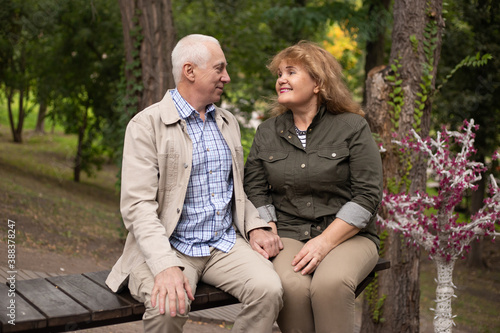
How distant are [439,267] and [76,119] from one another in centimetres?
1058

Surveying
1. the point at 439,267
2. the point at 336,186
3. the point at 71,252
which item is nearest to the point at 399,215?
the point at 439,267

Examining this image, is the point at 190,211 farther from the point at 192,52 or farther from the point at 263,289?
the point at 192,52

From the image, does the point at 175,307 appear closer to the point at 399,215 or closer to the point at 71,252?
the point at 399,215

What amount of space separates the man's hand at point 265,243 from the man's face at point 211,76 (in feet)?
2.63

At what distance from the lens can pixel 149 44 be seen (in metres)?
7.00

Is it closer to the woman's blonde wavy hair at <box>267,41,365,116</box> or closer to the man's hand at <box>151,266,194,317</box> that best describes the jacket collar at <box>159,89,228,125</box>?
the woman's blonde wavy hair at <box>267,41,365,116</box>

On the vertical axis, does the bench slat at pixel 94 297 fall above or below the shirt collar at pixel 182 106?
below

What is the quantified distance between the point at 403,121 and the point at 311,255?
→ 218 centimetres

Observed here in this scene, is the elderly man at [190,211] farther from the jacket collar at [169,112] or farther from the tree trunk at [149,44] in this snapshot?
the tree trunk at [149,44]

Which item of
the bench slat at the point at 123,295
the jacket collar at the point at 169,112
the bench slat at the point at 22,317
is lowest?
the bench slat at the point at 123,295

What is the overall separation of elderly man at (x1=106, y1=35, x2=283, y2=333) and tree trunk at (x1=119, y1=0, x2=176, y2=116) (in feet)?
12.3

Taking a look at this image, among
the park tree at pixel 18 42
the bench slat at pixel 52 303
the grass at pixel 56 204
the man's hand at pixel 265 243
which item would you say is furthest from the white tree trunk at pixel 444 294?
the park tree at pixel 18 42

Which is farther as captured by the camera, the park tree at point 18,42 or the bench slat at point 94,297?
the park tree at point 18,42

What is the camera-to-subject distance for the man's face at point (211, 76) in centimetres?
A: 332
